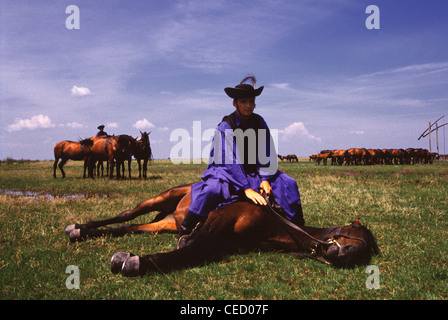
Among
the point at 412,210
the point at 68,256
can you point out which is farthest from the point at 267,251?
the point at 412,210

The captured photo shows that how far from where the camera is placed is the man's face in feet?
13.7

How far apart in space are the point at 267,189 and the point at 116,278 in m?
2.15

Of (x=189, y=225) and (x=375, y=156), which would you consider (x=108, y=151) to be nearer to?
(x=189, y=225)

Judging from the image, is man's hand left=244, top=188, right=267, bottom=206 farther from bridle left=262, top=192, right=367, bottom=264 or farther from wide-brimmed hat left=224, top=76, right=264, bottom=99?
wide-brimmed hat left=224, top=76, right=264, bottom=99

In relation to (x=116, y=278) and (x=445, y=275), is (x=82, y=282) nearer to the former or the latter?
(x=116, y=278)

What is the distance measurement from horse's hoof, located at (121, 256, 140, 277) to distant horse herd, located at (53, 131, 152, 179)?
49.2ft

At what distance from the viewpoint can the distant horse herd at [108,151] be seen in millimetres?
18172

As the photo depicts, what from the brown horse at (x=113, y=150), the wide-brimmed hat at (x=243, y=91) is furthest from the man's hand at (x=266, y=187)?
the brown horse at (x=113, y=150)

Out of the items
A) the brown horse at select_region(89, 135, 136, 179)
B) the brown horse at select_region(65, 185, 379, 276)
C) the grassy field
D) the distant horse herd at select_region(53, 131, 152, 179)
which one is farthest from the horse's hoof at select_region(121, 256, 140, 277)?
the brown horse at select_region(89, 135, 136, 179)

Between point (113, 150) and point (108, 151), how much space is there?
1.71 ft

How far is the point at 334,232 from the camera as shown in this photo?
11.1 feet

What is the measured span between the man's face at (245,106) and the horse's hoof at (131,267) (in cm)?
244
